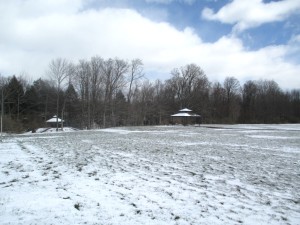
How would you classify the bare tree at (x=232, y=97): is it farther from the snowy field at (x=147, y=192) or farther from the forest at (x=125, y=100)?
the snowy field at (x=147, y=192)

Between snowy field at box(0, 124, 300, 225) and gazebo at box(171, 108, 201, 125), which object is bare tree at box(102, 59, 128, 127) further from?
snowy field at box(0, 124, 300, 225)

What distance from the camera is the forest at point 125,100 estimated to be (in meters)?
52.2

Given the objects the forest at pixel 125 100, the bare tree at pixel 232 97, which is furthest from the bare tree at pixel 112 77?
the bare tree at pixel 232 97

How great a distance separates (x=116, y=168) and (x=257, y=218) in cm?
527

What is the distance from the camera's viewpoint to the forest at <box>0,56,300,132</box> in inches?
2055

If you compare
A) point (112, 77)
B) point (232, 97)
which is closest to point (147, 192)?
point (112, 77)

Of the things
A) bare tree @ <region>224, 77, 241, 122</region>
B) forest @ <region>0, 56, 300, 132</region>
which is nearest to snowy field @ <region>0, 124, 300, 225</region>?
forest @ <region>0, 56, 300, 132</region>

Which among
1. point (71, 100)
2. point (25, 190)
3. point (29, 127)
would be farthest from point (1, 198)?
point (71, 100)

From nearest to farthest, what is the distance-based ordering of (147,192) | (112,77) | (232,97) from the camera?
(147,192)
(112,77)
(232,97)

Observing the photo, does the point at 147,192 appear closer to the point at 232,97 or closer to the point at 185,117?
the point at 185,117

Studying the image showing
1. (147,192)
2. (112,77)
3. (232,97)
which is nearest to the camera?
(147,192)

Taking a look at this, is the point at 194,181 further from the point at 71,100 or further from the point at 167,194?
the point at 71,100

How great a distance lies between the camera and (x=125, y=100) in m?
59.6

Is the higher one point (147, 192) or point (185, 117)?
point (185, 117)
